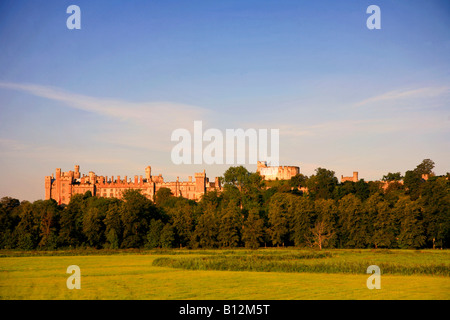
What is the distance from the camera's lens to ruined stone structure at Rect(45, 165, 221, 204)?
5910 inches

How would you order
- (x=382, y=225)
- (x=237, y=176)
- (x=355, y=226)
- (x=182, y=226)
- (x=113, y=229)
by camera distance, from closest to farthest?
(x=382, y=225) < (x=355, y=226) < (x=113, y=229) < (x=182, y=226) < (x=237, y=176)

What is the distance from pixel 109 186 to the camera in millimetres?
153250

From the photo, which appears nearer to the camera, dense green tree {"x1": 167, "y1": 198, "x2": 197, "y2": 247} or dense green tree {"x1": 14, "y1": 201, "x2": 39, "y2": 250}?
dense green tree {"x1": 14, "y1": 201, "x2": 39, "y2": 250}

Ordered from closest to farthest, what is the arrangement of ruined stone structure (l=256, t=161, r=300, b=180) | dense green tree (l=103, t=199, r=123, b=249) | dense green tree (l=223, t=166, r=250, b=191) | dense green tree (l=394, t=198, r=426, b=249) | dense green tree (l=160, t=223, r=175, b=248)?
1. dense green tree (l=394, t=198, r=426, b=249)
2. dense green tree (l=103, t=199, r=123, b=249)
3. dense green tree (l=160, t=223, r=175, b=248)
4. dense green tree (l=223, t=166, r=250, b=191)
5. ruined stone structure (l=256, t=161, r=300, b=180)

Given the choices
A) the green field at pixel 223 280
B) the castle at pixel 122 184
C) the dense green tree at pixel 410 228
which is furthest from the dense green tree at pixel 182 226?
the castle at pixel 122 184

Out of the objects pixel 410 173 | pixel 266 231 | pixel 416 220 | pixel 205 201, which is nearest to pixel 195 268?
pixel 266 231

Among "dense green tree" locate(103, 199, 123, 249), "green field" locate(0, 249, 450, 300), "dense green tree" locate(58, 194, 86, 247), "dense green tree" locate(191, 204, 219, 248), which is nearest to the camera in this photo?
"green field" locate(0, 249, 450, 300)

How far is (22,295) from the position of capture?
87.1 ft

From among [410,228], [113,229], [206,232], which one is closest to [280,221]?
[206,232]

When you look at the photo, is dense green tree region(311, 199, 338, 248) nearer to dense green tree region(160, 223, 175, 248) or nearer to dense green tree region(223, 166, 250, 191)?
dense green tree region(160, 223, 175, 248)

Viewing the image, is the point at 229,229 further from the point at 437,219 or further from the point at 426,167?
the point at 426,167

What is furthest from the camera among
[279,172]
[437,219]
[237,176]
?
[279,172]

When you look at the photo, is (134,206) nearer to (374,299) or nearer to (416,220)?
(416,220)

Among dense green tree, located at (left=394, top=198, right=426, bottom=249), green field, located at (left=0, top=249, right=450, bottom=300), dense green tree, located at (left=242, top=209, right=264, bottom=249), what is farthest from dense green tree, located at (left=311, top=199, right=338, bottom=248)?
green field, located at (left=0, top=249, right=450, bottom=300)
